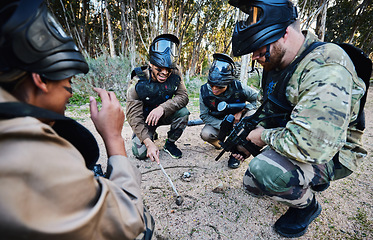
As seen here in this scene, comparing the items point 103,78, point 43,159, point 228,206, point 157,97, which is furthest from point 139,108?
point 103,78

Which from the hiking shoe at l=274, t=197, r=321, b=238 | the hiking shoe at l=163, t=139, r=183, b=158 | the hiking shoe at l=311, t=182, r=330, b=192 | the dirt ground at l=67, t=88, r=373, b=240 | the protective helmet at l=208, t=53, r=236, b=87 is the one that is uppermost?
the protective helmet at l=208, t=53, r=236, b=87

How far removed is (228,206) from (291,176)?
0.80 meters

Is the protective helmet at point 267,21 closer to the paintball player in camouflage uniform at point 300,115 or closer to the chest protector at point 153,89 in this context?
the paintball player in camouflage uniform at point 300,115

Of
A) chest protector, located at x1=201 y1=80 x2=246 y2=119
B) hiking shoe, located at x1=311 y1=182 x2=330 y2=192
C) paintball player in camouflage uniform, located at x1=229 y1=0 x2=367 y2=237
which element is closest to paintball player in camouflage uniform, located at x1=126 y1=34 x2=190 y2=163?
chest protector, located at x1=201 y1=80 x2=246 y2=119

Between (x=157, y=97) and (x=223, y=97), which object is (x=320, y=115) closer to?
(x=223, y=97)

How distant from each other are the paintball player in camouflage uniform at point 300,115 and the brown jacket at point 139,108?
1.43 metres

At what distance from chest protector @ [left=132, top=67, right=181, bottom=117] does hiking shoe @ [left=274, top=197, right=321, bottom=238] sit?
7.59ft

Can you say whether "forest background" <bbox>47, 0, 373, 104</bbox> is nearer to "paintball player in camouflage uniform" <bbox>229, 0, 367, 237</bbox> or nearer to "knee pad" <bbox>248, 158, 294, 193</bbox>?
"paintball player in camouflage uniform" <bbox>229, 0, 367, 237</bbox>

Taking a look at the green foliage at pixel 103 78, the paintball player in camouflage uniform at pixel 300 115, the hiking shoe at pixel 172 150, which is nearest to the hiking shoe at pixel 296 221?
the paintball player in camouflage uniform at pixel 300 115

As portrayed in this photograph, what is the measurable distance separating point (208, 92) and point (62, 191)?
282cm

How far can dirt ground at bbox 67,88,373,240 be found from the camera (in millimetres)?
1654

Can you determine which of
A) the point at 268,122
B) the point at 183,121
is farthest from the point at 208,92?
the point at 268,122

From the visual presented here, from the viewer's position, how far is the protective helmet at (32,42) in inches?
26.0

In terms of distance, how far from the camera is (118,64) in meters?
6.73
